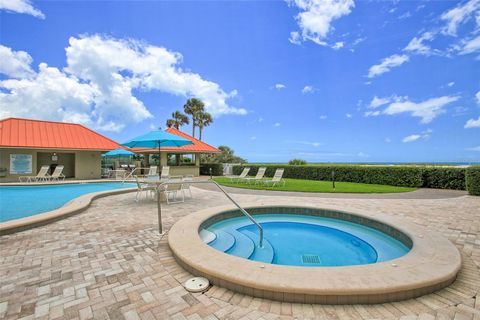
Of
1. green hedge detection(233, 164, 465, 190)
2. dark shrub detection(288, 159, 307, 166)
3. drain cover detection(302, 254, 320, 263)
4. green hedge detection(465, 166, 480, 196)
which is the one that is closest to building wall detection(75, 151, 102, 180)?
green hedge detection(233, 164, 465, 190)

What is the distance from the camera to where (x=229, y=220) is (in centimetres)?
666

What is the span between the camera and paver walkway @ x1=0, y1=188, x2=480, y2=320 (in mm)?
2324

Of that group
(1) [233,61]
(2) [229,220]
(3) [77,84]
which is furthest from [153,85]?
(2) [229,220]

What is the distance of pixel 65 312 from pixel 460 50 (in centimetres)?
2350

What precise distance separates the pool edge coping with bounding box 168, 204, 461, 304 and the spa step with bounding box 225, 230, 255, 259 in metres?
1.02

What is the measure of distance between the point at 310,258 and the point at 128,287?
10.5 feet

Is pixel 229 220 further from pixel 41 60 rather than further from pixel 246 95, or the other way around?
pixel 246 95

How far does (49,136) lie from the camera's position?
17.5 metres

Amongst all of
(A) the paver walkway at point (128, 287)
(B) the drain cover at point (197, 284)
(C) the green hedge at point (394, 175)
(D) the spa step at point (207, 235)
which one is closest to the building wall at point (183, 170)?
(C) the green hedge at point (394, 175)

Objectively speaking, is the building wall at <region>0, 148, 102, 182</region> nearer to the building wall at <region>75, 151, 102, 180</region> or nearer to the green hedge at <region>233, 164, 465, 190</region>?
the building wall at <region>75, 151, 102, 180</region>

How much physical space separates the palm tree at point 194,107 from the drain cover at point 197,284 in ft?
113

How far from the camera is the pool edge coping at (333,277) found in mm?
2471

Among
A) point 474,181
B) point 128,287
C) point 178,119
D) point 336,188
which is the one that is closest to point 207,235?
point 128,287

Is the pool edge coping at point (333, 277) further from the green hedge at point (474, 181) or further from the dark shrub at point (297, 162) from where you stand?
the dark shrub at point (297, 162)
